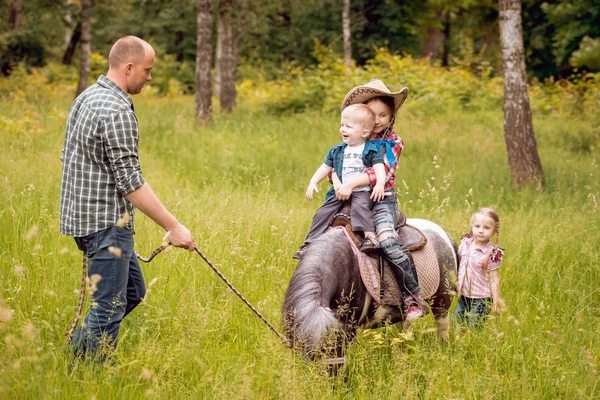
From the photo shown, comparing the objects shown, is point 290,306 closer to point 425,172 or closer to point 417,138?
point 425,172

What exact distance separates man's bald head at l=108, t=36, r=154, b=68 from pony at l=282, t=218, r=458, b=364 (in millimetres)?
1606

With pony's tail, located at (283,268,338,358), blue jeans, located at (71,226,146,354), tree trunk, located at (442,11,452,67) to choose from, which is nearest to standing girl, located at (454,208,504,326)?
pony's tail, located at (283,268,338,358)

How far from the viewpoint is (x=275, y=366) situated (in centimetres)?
417

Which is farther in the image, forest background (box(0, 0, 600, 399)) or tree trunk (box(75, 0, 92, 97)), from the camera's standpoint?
tree trunk (box(75, 0, 92, 97))

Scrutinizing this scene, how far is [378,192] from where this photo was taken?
4.59m

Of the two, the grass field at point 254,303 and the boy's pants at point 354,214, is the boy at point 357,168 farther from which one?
the grass field at point 254,303

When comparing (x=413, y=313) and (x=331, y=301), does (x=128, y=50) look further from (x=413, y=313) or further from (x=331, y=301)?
(x=413, y=313)

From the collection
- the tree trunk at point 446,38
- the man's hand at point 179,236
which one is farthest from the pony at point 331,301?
the tree trunk at point 446,38

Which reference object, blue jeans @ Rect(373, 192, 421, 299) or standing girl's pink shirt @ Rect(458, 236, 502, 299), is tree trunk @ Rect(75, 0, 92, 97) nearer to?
standing girl's pink shirt @ Rect(458, 236, 502, 299)

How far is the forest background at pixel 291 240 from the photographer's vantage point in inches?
164

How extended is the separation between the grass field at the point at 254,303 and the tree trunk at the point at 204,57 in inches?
200

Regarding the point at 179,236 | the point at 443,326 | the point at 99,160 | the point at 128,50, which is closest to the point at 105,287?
the point at 179,236

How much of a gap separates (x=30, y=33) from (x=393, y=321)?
26.4 meters

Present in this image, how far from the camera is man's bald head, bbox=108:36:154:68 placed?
4.00 meters
